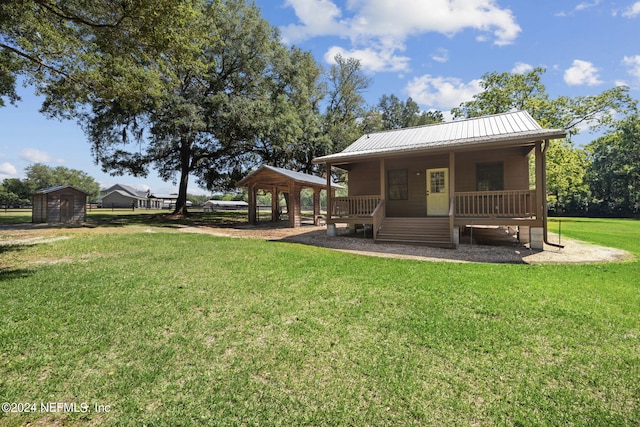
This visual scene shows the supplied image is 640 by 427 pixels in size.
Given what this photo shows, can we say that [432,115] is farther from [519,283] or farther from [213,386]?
[213,386]

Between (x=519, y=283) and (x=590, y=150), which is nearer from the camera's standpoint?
(x=519, y=283)

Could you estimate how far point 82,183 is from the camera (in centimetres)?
7206

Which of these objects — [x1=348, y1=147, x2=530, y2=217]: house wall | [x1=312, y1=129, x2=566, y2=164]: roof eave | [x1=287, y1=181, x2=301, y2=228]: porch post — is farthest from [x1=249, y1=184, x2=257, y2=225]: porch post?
[x1=312, y1=129, x2=566, y2=164]: roof eave

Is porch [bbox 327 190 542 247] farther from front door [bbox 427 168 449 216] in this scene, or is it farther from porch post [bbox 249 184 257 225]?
porch post [bbox 249 184 257 225]

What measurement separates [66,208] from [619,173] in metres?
59.9

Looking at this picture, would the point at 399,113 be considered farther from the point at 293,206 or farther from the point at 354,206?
the point at 354,206

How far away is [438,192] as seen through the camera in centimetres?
1231

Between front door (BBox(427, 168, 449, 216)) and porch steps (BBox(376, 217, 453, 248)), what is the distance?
4.82ft

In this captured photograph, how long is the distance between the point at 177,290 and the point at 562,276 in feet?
24.0

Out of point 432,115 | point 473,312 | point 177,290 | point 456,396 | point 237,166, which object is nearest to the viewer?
point 456,396

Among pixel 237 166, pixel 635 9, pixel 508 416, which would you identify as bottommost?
pixel 508 416

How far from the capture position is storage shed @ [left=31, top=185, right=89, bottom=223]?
15.9 metres

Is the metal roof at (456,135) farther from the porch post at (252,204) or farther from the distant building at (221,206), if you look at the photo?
the distant building at (221,206)

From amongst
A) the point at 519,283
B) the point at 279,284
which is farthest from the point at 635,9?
the point at 279,284
